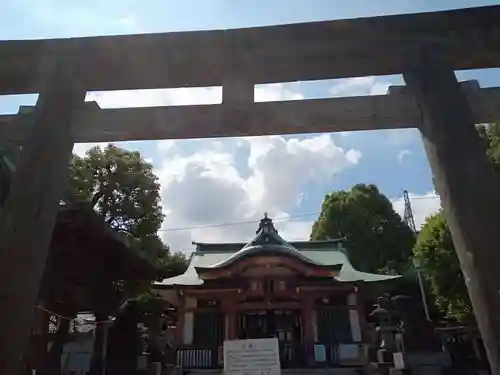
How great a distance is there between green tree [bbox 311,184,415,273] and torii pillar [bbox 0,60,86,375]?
98.6 ft

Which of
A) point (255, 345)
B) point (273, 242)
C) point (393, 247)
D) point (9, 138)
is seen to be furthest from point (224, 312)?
point (393, 247)

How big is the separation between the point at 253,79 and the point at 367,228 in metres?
33.0

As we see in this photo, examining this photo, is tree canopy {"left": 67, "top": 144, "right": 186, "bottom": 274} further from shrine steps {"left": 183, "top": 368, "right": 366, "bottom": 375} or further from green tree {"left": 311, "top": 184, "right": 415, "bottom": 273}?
green tree {"left": 311, "top": 184, "right": 415, "bottom": 273}

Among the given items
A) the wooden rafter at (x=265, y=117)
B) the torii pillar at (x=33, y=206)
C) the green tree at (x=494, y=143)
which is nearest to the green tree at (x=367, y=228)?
the green tree at (x=494, y=143)

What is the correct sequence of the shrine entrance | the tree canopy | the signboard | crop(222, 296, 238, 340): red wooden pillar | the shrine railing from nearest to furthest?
the signboard → the shrine railing → crop(222, 296, 238, 340): red wooden pillar → the shrine entrance → the tree canopy

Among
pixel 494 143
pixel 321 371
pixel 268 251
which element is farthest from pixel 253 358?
pixel 268 251

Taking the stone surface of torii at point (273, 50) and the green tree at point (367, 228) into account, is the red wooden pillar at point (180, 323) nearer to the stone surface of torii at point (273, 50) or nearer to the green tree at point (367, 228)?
the stone surface of torii at point (273, 50)

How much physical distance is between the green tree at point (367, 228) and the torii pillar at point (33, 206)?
30.0 meters

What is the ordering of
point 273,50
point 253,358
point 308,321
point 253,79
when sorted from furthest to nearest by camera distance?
1. point 308,321
2. point 253,358
3. point 253,79
4. point 273,50

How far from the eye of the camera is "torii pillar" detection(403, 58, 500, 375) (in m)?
2.35

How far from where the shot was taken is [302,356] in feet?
51.0

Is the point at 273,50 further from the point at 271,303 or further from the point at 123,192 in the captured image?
the point at 123,192

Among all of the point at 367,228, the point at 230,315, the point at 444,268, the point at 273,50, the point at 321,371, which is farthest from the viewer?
the point at 367,228

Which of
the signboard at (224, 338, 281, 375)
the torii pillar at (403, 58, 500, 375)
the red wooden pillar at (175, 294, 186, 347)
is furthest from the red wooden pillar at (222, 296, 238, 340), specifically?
the torii pillar at (403, 58, 500, 375)
